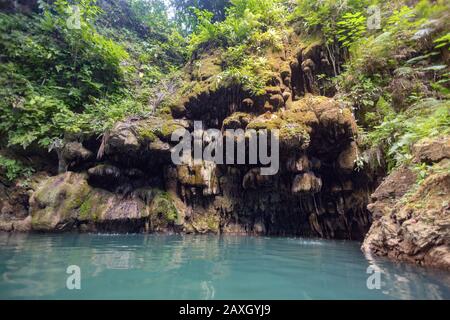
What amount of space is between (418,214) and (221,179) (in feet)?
23.5

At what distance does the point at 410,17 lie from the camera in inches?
408

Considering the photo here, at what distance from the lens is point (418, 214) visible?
537cm

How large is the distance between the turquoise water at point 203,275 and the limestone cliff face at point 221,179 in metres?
3.71

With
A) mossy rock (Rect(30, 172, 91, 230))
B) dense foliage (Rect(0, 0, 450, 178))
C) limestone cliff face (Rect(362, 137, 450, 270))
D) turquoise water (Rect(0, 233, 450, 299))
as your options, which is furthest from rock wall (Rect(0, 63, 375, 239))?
turquoise water (Rect(0, 233, 450, 299))

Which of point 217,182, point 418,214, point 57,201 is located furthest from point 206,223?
point 418,214

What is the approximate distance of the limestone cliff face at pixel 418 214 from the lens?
4918 millimetres

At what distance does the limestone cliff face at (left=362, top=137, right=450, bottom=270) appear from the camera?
4918 mm

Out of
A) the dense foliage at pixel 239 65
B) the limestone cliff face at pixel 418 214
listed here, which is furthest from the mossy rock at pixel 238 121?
the limestone cliff face at pixel 418 214

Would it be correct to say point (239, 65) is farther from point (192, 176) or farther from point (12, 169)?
point (12, 169)

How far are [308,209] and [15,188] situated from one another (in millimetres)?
11217

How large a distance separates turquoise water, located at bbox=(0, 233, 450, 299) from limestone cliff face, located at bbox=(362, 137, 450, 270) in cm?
39

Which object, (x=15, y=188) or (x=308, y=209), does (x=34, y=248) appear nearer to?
(x=15, y=188)
